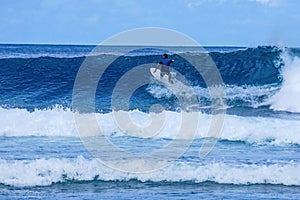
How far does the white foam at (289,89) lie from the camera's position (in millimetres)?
21167

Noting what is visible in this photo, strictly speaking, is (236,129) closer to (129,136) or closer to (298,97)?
(129,136)

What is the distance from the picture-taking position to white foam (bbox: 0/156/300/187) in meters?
10.4

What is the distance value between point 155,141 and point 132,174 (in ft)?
11.3

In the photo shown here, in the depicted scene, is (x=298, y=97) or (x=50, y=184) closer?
(x=50, y=184)

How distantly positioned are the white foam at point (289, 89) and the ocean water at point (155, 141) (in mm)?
42

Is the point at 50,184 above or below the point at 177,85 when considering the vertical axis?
below

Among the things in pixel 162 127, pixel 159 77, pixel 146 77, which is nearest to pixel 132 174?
pixel 162 127

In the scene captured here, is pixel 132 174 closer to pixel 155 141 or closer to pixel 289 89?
pixel 155 141

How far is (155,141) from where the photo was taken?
1403cm

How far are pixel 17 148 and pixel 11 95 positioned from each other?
10.0 meters

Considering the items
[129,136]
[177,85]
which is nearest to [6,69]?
[177,85]

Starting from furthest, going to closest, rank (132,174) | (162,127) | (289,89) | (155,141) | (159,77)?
(289,89), (159,77), (162,127), (155,141), (132,174)

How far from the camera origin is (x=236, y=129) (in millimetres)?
14711

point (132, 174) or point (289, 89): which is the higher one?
point (289, 89)
